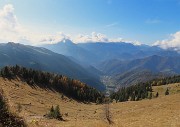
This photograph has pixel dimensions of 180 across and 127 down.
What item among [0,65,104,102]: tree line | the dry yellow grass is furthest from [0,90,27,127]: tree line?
[0,65,104,102]: tree line

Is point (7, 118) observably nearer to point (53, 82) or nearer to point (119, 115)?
point (119, 115)

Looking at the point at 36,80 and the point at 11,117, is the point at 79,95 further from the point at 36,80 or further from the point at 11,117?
the point at 11,117

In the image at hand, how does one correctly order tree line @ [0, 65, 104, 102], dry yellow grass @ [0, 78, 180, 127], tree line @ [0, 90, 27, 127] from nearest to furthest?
1. tree line @ [0, 90, 27, 127]
2. dry yellow grass @ [0, 78, 180, 127]
3. tree line @ [0, 65, 104, 102]

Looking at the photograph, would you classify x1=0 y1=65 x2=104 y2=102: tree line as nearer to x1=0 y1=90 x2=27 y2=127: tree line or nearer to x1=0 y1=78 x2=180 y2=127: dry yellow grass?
x1=0 y1=78 x2=180 y2=127: dry yellow grass

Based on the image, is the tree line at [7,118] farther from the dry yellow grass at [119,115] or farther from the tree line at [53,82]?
the tree line at [53,82]

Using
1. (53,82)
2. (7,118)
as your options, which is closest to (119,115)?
(7,118)

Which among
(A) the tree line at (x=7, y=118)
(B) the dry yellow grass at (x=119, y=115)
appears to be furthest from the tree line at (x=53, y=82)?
(A) the tree line at (x=7, y=118)

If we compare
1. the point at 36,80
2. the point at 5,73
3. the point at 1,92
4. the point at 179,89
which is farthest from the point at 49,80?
the point at 1,92

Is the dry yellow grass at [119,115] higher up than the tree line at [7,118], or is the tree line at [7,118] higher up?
the tree line at [7,118]

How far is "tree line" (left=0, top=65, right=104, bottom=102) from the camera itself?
470 feet

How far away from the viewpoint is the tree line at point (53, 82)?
143375mm

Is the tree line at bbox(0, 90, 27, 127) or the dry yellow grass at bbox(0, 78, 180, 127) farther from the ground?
the tree line at bbox(0, 90, 27, 127)

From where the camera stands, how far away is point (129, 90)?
7830 inches

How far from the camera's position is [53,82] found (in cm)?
16188
